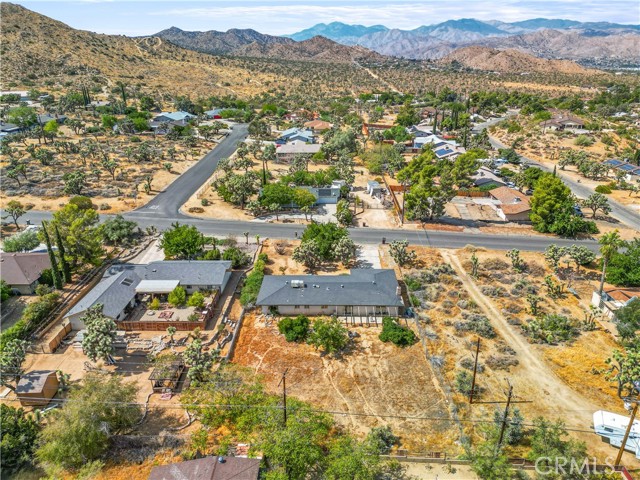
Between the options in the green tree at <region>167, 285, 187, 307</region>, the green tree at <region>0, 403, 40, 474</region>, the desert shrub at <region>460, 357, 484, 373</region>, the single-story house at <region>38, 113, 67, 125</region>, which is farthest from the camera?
the single-story house at <region>38, 113, 67, 125</region>

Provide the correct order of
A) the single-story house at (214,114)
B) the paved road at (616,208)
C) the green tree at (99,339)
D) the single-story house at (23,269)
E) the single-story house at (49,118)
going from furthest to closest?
the single-story house at (214,114)
the single-story house at (49,118)
the paved road at (616,208)
the single-story house at (23,269)
the green tree at (99,339)

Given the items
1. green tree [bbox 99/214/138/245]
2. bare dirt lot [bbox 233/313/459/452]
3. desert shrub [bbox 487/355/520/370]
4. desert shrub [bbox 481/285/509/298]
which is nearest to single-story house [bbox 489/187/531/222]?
desert shrub [bbox 481/285/509/298]

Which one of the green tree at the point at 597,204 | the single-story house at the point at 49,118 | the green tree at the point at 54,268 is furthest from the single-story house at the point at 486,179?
the single-story house at the point at 49,118

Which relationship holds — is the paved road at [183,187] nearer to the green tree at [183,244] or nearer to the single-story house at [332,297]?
the green tree at [183,244]

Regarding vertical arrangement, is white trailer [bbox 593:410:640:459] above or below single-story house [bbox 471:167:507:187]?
below

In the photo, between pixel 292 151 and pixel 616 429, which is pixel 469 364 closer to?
pixel 616 429

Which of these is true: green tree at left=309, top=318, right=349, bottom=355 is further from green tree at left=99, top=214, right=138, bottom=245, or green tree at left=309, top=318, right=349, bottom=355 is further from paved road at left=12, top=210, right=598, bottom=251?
green tree at left=99, top=214, right=138, bottom=245

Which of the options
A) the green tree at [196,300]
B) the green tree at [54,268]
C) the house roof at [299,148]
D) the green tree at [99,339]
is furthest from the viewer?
the house roof at [299,148]
